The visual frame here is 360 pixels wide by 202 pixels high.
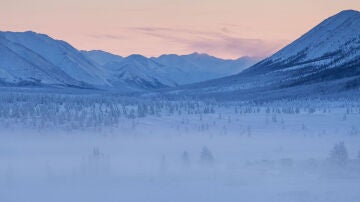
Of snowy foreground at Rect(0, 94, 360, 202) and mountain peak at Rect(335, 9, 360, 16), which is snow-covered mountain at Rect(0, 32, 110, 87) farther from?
snowy foreground at Rect(0, 94, 360, 202)

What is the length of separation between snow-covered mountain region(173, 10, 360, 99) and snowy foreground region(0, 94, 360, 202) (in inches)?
1313

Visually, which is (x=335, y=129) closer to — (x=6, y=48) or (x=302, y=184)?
(x=302, y=184)

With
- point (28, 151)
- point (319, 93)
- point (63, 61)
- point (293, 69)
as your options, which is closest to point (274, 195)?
point (28, 151)

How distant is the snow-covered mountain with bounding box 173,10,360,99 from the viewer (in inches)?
2355

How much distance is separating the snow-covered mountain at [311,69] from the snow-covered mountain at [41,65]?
4961 cm

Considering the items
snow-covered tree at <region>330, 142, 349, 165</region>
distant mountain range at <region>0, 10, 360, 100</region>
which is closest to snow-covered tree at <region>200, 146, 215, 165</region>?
snow-covered tree at <region>330, 142, 349, 165</region>

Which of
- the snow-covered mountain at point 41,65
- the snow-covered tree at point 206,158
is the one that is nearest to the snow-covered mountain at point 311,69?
the snow-covered tree at point 206,158

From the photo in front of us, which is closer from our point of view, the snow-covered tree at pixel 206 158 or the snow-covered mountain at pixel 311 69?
the snow-covered tree at pixel 206 158

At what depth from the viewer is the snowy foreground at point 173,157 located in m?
12.1

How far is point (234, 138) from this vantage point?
18094mm

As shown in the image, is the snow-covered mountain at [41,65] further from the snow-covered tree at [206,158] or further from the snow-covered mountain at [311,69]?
the snow-covered tree at [206,158]

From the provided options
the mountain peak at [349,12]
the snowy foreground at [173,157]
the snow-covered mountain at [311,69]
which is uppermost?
the mountain peak at [349,12]

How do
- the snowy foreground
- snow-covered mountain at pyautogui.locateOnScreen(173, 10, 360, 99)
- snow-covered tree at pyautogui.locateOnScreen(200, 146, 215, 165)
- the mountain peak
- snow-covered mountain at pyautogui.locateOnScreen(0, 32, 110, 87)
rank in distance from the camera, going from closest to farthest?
1. the snowy foreground
2. snow-covered tree at pyautogui.locateOnScreen(200, 146, 215, 165)
3. snow-covered mountain at pyautogui.locateOnScreen(173, 10, 360, 99)
4. the mountain peak
5. snow-covered mountain at pyautogui.locateOnScreen(0, 32, 110, 87)

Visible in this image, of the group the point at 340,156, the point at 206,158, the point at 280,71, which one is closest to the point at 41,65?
the point at 280,71
